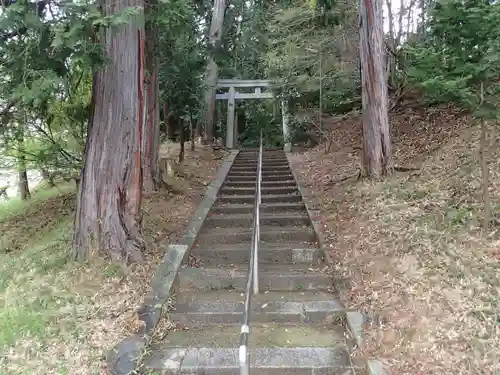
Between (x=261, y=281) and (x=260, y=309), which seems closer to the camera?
(x=260, y=309)

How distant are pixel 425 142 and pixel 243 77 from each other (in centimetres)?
1427

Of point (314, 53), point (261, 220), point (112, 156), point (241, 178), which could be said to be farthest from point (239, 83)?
point (112, 156)

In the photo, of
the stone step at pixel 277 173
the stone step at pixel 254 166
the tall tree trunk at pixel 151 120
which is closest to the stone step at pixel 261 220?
the tall tree trunk at pixel 151 120

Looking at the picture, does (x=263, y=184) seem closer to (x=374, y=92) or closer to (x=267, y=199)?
(x=267, y=199)

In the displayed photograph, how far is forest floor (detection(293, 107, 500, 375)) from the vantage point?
3.24 meters

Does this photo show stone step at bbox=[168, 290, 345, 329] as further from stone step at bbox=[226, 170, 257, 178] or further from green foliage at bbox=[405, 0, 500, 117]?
stone step at bbox=[226, 170, 257, 178]

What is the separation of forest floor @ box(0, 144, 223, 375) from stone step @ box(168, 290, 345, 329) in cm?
48

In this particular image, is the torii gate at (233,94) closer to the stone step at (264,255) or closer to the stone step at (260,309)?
the stone step at (264,255)

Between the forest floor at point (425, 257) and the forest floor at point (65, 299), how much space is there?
7.03 feet

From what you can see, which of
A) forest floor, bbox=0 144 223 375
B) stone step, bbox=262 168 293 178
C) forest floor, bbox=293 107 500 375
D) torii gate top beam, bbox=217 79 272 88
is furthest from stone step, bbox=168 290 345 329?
torii gate top beam, bbox=217 79 272 88

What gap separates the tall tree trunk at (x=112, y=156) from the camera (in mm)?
4816

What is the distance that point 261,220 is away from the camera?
6715 millimetres

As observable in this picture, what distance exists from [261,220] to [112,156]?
2670 mm

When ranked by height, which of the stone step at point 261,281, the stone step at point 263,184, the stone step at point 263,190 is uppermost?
the stone step at point 263,184
